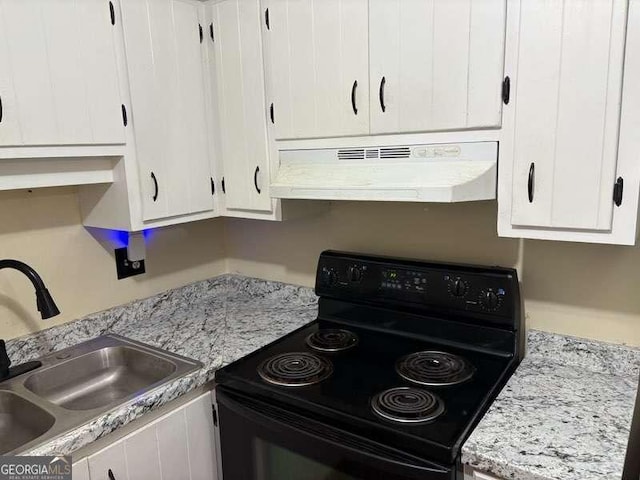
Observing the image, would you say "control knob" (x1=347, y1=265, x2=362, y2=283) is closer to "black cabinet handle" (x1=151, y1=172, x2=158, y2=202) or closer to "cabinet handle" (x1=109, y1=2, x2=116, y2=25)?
"black cabinet handle" (x1=151, y1=172, x2=158, y2=202)

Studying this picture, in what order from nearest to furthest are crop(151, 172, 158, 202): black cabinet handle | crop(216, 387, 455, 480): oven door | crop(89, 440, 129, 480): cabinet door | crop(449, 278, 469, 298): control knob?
crop(216, 387, 455, 480): oven door < crop(89, 440, 129, 480): cabinet door < crop(449, 278, 469, 298): control knob < crop(151, 172, 158, 202): black cabinet handle

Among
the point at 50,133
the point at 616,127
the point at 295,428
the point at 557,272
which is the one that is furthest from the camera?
the point at 557,272

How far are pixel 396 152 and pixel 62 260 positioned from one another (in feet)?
4.11

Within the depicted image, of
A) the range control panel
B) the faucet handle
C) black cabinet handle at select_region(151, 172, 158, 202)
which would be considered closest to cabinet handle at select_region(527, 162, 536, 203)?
the range control panel

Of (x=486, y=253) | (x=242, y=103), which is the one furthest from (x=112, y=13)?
(x=486, y=253)

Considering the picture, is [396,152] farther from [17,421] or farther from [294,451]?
[17,421]

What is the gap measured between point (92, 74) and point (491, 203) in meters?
1.36

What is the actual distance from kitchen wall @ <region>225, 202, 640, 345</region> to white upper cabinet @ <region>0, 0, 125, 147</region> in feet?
2.85

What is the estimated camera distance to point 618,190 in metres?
1.16

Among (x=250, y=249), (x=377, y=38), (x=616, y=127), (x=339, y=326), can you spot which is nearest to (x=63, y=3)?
(x=377, y=38)

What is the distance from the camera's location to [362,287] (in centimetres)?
182

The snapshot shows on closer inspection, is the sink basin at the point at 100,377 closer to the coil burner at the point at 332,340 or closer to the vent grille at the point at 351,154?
the coil burner at the point at 332,340

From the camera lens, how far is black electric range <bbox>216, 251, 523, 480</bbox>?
119cm

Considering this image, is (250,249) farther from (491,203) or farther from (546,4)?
(546,4)
